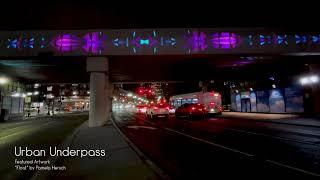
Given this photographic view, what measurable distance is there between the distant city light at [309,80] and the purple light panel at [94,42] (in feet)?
69.9

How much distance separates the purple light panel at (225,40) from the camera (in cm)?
1963

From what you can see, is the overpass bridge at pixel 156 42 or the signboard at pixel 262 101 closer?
the overpass bridge at pixel 156 42

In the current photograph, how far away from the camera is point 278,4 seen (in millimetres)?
14984

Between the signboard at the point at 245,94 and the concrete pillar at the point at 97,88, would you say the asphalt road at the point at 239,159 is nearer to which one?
the concrete pillar at the point at 97,88

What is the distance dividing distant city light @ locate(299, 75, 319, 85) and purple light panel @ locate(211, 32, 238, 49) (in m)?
11.9

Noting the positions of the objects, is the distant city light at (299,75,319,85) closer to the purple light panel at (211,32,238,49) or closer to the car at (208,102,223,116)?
the car at (208,102,223,116)

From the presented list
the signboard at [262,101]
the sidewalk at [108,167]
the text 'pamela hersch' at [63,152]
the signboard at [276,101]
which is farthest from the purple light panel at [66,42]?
the signboard at [262,101]

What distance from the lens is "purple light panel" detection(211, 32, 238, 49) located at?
19.6m

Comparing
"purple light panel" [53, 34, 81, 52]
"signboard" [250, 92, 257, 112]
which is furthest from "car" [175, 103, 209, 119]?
"purple light panel" [53, 34, 81, 52]

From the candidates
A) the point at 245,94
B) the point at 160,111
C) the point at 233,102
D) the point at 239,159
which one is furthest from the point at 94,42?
the point at 233,102

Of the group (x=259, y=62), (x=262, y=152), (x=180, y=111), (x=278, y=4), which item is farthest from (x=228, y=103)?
(x=262, y=152)

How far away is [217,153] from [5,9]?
14.9 metres

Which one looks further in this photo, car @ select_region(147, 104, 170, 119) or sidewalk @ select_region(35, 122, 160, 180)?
car @ select_region(147, 104, 170, 119)

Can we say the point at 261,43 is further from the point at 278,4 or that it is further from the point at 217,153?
the point at 217,153
